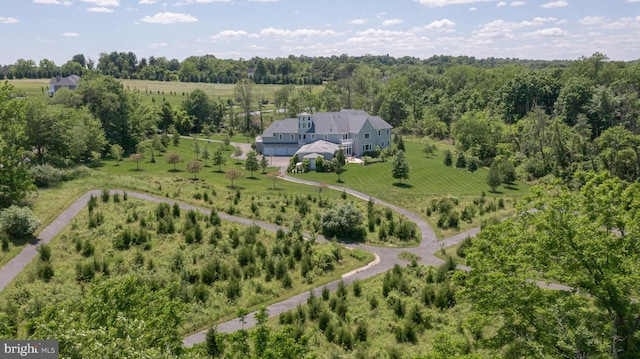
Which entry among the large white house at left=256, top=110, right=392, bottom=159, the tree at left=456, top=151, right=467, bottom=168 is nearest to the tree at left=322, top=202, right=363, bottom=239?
the tree at left=456, top=151, right=467, bottom=168

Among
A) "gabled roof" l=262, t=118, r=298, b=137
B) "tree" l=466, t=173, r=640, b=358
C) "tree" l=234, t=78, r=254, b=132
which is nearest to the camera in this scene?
"tree" l=466, t=173, r=640, b=358

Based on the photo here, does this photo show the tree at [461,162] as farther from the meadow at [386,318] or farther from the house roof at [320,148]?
the meadow at [386,318]

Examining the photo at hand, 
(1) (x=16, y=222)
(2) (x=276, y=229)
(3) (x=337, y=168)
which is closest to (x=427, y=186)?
(3) (x=337, y=168)

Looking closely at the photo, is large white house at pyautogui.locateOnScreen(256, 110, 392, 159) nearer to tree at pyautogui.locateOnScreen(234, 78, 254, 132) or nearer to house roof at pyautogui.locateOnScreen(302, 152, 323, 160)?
house roof at pyautogui.locateOnScreen(302, 152, 323, 160)

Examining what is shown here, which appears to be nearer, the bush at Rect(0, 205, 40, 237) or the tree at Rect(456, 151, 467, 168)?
the bush at Rect(0, 205, 40, 237)

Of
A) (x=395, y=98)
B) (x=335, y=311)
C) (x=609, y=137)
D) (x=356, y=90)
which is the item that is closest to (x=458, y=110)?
(x=395, y=98)

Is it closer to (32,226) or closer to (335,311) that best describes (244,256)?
(335,311)

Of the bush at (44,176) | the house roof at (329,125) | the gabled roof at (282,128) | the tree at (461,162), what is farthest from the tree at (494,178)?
the bush at (44,176)
